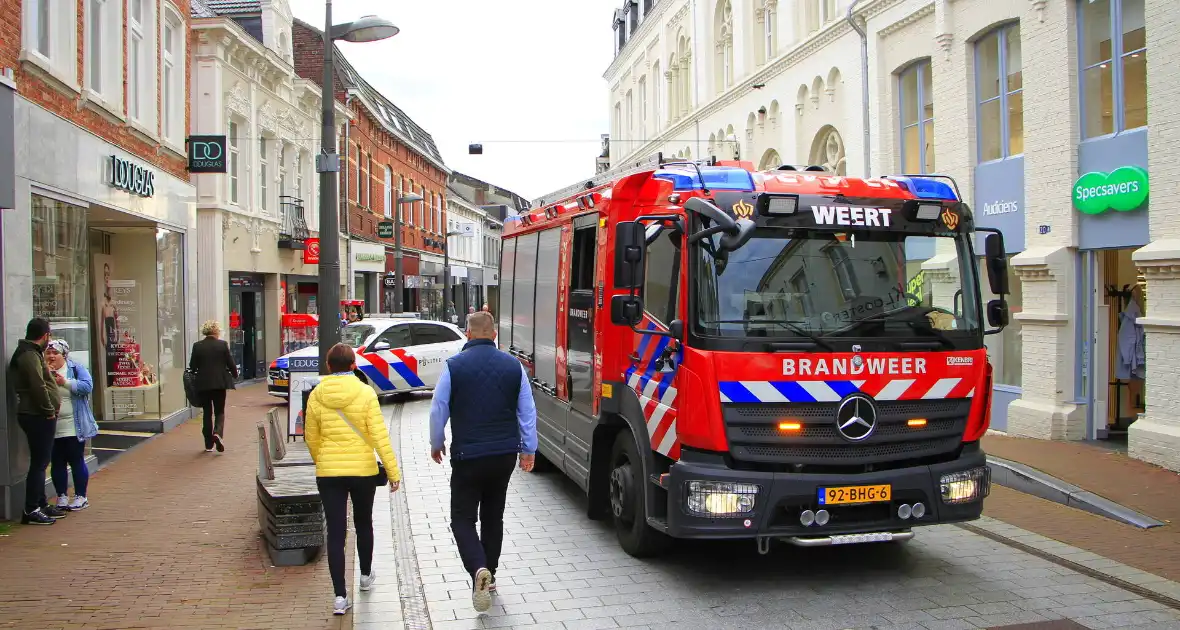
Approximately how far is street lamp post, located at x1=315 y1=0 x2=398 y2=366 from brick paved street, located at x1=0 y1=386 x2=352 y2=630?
6.19 feet

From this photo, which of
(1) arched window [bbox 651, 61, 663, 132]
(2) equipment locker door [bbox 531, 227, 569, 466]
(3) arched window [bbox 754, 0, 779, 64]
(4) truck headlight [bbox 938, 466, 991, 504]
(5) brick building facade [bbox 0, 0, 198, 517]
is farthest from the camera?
(1) arched window [bbox 651, 61, 663, 132]

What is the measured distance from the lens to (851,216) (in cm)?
627

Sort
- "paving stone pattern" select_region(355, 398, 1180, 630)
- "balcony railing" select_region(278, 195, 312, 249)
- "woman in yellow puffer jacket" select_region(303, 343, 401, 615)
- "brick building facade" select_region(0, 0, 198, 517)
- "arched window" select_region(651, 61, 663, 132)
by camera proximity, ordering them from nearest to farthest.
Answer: "paving stone pattern" select_region(355, 398, 1180, 630) < "woman in yellow puffer jacket" select_region(303, 343, 401, 615) < "brick building facade" select_region(0, 0, 198, 517) < "balcony railing" select_region(278, 195, 312, 249) < "arched window" select_region(651, 61, 663, 132)

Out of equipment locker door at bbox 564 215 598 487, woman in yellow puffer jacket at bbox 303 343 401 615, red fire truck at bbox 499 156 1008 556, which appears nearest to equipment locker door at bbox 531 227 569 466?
equipment locker door at bbox 564 215 598 487

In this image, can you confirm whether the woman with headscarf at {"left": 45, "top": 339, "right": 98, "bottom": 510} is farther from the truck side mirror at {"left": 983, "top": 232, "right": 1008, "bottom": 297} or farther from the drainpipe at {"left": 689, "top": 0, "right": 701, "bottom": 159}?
the drainpipe at {"left": 689, "top": 0, "right": 701, "bottom": 159}

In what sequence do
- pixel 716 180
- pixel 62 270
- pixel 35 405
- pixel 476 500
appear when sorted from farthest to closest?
pixel 62 270, pixel 35 405, pixel 716 180, pixel 476 500

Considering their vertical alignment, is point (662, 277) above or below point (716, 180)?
below

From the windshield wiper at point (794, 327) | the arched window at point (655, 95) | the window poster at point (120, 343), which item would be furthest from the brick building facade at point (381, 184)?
the windshield wiper at point (794, 327)

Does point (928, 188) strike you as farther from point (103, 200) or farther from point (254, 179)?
point (254, 179)

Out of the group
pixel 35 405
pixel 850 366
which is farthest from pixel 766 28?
pixel 35 405

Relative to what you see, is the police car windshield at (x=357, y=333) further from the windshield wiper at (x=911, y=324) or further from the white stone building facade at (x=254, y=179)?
the windshield wiper at (x=911, y=324)

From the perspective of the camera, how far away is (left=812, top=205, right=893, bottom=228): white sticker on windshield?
20.4ft

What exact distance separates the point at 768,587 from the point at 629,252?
2.37m

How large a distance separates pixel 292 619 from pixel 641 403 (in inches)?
103
